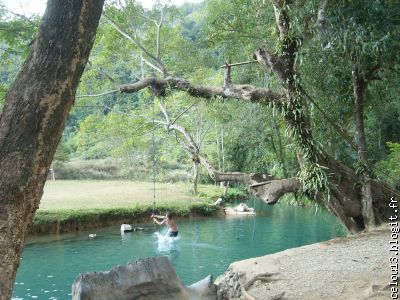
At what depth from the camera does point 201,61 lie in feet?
53.4

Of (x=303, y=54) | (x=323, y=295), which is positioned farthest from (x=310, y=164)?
(x=323, y=295)

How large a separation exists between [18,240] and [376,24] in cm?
708

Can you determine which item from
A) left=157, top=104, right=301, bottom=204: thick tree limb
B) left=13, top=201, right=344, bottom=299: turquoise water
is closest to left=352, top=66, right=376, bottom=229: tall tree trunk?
left=157, top=104, right=301, bottom=204: thick tree limb

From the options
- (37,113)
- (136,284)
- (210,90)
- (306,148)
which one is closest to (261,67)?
(210,90)

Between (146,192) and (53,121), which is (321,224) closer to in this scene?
(146,192)

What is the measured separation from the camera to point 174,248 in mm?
14555

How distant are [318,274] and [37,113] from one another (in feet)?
15.5

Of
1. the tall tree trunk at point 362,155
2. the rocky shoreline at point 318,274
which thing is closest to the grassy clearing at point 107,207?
the rocky shoreline at point 318,274

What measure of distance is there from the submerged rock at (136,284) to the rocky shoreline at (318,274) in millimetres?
981

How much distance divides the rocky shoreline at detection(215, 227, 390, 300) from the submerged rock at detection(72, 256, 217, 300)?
981mm

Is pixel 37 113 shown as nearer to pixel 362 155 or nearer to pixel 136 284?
pixel 136 284

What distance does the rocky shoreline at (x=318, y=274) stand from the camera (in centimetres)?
536

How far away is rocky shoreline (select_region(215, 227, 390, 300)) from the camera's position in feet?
17.6

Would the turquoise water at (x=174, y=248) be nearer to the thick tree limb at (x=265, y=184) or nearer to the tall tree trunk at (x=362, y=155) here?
the thick tree limb at (x=265, y=184)
